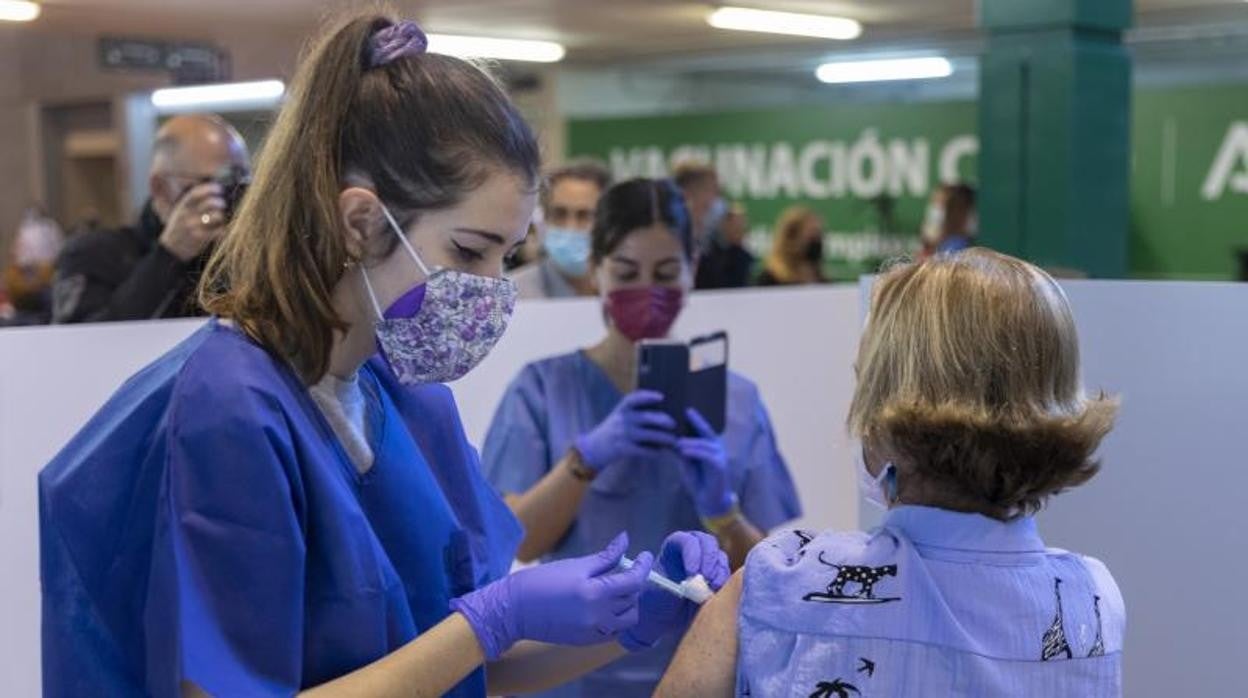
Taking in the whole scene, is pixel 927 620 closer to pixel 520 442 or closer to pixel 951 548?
pixel 951 548

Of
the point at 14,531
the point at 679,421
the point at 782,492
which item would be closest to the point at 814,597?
the point at 679,421

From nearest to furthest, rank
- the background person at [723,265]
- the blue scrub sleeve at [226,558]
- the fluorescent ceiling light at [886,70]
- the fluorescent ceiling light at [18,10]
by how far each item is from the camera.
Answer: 1. the blue scrub sleeve at [226,558]
2. the background person at [723,265]
3. the fluorescent ceiling light at [18,10]
4. the fluorescent ceiling light at [886,70]

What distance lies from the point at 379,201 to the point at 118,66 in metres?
4.69

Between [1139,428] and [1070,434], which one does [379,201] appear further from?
[1139,428]

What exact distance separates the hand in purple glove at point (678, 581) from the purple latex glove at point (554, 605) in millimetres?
91

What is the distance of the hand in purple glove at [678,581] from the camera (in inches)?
52.8

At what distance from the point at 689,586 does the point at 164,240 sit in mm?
1564

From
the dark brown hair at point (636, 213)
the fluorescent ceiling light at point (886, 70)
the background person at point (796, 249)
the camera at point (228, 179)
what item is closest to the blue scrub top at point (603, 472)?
the dark brown hair at point (636, 213)

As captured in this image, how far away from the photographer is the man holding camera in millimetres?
2496

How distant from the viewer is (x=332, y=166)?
1.23 m

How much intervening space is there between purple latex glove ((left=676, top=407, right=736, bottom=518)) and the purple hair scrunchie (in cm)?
90

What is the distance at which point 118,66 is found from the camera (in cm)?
547

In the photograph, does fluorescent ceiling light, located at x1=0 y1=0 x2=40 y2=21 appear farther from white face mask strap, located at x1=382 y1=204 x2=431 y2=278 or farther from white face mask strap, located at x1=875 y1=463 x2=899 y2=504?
white face mask strap, located at x1=875 y1=463 x2=899 y2=504

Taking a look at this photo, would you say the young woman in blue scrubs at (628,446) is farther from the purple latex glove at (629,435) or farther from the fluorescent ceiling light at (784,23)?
the fluorescent ceiling light at (784,23)
